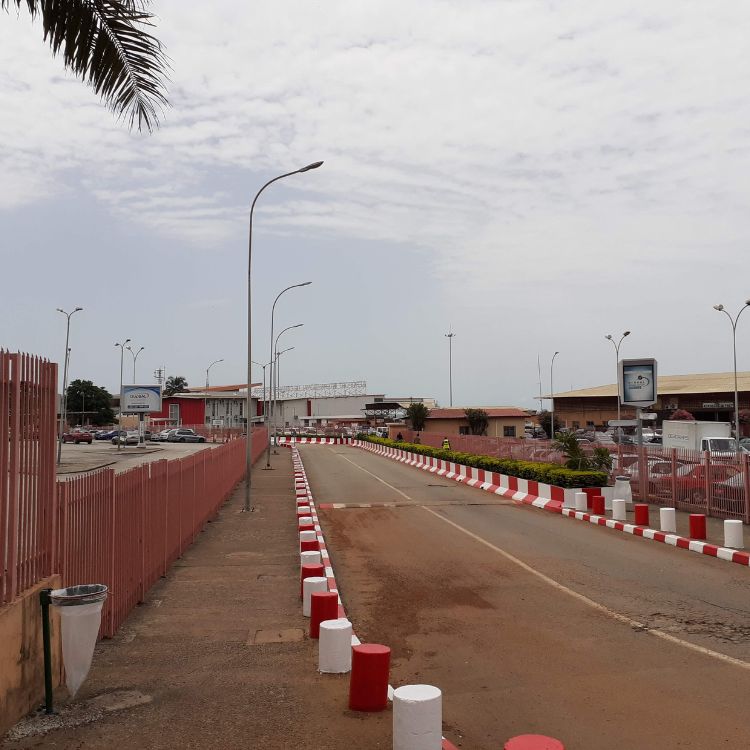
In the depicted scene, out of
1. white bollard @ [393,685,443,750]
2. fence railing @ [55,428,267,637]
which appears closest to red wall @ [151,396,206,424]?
fence railing @ [55,428,267,637]

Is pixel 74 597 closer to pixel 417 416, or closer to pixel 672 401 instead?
pixel 417 416

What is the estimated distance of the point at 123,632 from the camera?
324 inches

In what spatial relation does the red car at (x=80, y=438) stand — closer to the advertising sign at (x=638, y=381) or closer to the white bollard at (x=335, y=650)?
the advertising sign at (x=638, y=381)

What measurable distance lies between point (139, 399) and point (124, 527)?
5511 cm

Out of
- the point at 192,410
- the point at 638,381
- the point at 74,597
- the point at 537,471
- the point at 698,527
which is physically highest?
the point at 638,381

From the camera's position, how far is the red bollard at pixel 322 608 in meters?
7.85

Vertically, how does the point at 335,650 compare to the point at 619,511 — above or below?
above

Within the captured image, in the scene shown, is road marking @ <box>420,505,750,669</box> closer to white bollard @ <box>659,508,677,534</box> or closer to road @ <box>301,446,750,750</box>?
road @ <box>301,446,750,750</box>

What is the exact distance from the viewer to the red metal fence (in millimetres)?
5379

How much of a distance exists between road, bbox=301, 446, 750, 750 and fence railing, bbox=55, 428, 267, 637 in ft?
9.21

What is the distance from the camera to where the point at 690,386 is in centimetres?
7912

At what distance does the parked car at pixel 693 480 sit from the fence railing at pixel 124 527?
11.9m

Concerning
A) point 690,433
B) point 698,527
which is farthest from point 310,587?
point 690,433

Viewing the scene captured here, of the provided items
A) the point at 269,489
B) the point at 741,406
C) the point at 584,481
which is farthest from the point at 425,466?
the point at 741,406
